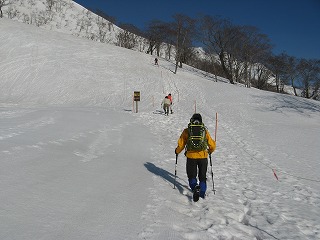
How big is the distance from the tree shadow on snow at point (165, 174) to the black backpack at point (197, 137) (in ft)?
3.77

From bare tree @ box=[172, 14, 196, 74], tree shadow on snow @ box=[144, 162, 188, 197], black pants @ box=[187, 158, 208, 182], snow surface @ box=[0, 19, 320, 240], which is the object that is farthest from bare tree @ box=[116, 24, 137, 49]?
black pants @ box=[187, 158, 208, 182]

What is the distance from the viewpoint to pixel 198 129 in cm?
577

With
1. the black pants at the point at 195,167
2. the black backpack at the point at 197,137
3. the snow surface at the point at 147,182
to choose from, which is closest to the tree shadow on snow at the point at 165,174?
the snow surface at the point at 147,182

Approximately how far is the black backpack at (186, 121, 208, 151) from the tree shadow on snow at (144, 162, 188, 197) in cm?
115

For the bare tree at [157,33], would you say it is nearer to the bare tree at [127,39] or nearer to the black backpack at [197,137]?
the bare tree at [127,39]

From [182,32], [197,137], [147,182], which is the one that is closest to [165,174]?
[147,182]

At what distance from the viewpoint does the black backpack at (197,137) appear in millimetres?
5738

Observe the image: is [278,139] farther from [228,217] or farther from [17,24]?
[17,24]

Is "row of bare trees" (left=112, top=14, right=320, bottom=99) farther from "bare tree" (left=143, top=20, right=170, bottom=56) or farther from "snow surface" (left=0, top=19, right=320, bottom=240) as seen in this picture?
"snow surface" (left=0, top=19, right=320, bottom=240)

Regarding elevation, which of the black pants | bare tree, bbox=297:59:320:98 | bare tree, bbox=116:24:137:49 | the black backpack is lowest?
the black pants

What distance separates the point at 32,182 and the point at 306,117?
24.1 meters

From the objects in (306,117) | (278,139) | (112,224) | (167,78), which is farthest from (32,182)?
(167,78)

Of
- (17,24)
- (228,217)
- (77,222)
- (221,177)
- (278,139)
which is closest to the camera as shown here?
(77,222)

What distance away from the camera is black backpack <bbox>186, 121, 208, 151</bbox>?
5.74 meters
